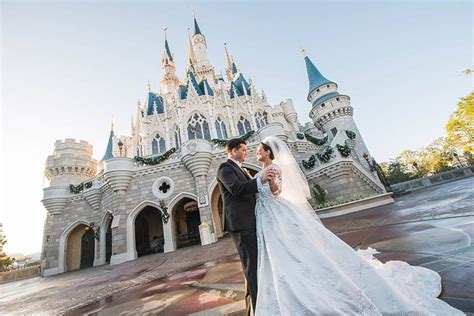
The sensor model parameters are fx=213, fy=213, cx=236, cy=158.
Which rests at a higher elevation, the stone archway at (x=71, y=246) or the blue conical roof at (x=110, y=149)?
the blue conical roof at (x=110, y=149)

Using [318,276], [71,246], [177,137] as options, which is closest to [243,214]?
[318,276]

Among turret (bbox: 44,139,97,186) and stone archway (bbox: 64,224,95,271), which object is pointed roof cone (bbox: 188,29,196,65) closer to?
turret (bbox: 44,139,97,186)

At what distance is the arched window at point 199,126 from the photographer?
2205cm

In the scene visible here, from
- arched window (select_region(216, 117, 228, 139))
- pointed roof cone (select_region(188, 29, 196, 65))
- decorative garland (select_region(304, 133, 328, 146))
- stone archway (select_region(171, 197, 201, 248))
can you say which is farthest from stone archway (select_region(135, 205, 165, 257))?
pointed roof cone (select_region(188, 29, 196, 65))

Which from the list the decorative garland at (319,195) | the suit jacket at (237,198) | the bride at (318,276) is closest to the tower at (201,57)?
the decorative garland at (319,195)

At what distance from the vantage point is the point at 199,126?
73.7 feet

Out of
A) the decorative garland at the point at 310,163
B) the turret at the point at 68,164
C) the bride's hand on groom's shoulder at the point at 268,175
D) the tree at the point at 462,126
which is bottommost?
the bride's hand on groom's shoulder at the point at 268,175

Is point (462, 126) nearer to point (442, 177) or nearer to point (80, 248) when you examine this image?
point (442, 177)

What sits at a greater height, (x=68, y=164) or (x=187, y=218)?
(x=68, y=164)

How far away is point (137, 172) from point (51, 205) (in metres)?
8.05

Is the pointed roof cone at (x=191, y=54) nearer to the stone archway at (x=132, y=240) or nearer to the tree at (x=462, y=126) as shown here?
the stone archway at (x=132, y=240)

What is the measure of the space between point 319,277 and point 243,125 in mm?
22145

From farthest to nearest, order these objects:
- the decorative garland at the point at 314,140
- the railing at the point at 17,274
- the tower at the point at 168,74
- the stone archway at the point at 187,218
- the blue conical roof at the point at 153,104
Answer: the tower at the point at 168,74
the blue conical roof at the point at 153,104
the stone archway at the point at 187,218
the decorative garland at the point at 314,140
the railing at the point at 17,274

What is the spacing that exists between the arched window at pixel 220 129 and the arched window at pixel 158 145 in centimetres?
601
